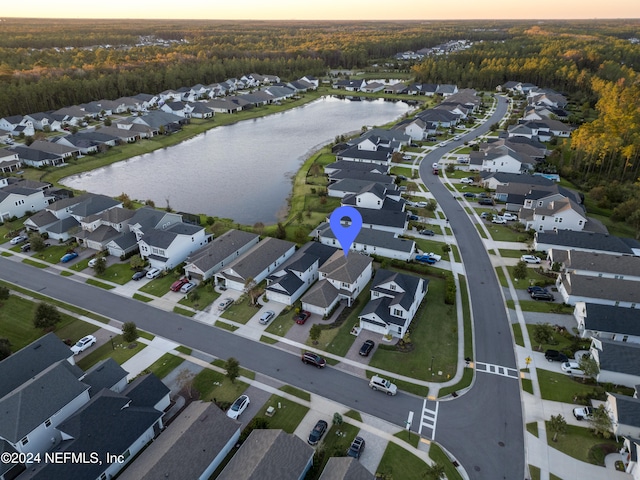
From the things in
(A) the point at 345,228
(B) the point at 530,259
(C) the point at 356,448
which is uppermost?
(A) the point at 345,228

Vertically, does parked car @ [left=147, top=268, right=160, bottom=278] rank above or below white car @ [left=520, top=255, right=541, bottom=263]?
below

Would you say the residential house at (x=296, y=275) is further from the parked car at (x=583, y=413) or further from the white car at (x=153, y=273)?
the parked car at (x=583, y=413)

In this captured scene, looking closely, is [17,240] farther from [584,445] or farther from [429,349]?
[584,445]

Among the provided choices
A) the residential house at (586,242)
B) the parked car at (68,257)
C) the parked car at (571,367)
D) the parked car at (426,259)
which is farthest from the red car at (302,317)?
the residential house at (586,242)

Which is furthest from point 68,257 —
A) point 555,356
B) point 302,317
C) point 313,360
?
point 555,356

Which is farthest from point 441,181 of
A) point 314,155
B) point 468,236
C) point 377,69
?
point 377,69

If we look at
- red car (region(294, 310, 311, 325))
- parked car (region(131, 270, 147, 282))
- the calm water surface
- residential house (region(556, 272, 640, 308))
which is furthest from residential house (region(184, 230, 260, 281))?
residential house (region(556, 272, 640, 308))

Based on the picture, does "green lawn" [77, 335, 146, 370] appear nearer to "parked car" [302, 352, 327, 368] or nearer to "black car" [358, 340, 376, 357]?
"parked car" [302, 352, 327, 368]
